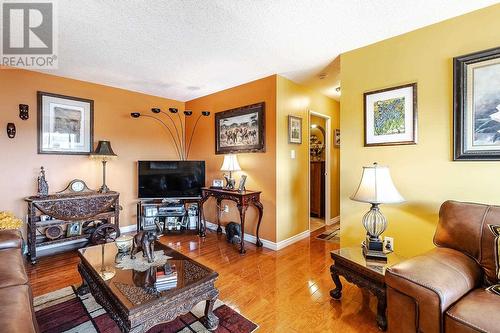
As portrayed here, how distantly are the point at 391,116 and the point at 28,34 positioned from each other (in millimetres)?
3492

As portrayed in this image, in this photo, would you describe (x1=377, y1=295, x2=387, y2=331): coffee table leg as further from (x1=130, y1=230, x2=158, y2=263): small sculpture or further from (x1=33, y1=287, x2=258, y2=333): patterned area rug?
(x1=130, y1=230, x2=158, y2=263): small sculpture

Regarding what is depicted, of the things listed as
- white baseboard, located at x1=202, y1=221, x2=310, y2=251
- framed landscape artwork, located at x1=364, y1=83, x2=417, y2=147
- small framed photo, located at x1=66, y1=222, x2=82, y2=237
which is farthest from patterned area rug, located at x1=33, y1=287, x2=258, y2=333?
framed landscape artwork, located at x1=364, y1=83, x2=417, y2=147

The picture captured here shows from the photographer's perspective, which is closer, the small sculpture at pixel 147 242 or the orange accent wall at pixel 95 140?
the small sculpture at pixel 147 242

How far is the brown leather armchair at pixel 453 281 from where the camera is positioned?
1160 mm

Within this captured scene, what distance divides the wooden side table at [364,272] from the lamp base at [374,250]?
37 millimetres

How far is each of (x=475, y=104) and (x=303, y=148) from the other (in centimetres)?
206

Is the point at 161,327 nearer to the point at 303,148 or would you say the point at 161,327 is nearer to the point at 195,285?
the point at 195,285

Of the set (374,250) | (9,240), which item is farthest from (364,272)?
(9,240)

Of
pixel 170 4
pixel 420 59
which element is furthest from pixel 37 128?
pixel 420 59

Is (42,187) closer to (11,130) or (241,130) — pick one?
(11,130)

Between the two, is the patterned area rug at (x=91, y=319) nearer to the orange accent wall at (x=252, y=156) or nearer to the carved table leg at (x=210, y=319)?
the carved table leg at (x=210, y=319)

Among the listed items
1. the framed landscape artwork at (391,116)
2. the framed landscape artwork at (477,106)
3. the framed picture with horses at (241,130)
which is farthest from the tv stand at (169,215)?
the framed landscape artwork at (477,106)

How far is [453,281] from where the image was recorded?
1.29m

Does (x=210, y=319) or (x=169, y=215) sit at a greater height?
(x=169, y=215)
